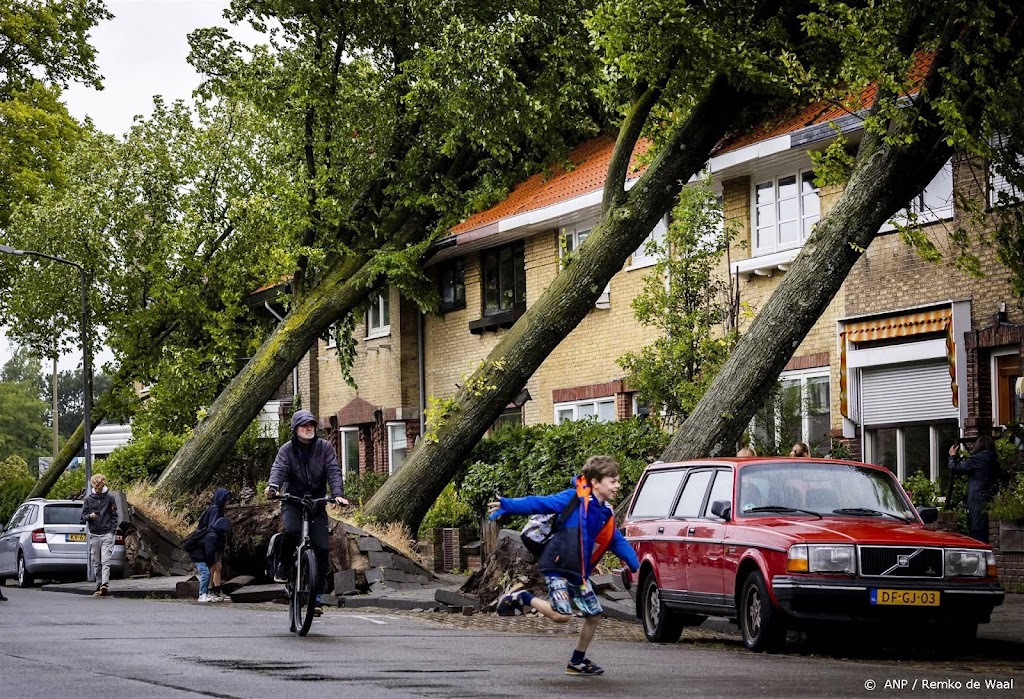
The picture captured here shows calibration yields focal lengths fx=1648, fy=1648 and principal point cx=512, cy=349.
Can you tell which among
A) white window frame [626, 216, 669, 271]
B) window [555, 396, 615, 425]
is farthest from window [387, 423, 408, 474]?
white window frame [626, 216, 669, 271]

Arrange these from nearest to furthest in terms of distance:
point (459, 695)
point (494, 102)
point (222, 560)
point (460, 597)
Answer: point (459, 695) → point (460, 597) → point (222, 560) → point (494, 102)

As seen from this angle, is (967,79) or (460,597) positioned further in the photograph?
(460,597)

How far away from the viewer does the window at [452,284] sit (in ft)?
119

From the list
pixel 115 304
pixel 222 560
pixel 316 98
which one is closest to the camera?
pixel 222 560

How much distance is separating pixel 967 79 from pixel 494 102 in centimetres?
1172

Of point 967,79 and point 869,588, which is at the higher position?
point 967,79

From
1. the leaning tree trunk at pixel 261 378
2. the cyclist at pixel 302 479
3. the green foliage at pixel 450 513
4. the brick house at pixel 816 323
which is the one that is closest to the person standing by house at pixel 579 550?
the cyclist at pixel 302 479

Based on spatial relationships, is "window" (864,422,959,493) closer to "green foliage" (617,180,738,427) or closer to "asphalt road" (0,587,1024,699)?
"green foliage" (617,180,738,427)

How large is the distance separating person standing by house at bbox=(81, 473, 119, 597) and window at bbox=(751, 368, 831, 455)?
9.78 meters

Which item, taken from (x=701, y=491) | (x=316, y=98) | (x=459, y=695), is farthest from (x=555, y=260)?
(x=459, y=695)

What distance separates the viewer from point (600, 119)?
111 ft

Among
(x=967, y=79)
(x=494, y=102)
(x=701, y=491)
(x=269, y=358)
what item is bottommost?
(x=701, y=491)

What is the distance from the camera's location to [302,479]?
14.5 metres

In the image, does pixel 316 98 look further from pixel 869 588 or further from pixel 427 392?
pixel 869 588
